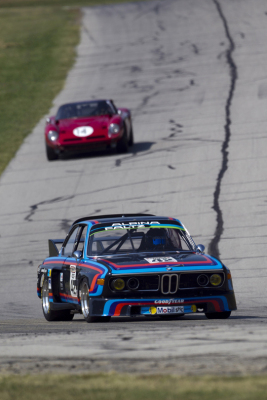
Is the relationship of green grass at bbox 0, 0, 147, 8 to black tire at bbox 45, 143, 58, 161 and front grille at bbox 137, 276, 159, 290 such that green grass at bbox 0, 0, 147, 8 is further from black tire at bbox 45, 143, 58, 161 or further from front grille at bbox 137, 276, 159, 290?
front grille at bbox 137, 276, 159, 290

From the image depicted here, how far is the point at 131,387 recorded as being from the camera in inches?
188

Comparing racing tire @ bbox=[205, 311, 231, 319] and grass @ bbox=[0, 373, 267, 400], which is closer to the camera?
grass @ bbox=[0, 373, 267, 400]

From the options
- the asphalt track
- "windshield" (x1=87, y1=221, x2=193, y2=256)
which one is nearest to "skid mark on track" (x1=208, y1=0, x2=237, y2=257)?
the asphalt track

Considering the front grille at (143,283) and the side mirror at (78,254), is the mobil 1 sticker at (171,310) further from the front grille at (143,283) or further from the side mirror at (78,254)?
the side mirror at (78,254)

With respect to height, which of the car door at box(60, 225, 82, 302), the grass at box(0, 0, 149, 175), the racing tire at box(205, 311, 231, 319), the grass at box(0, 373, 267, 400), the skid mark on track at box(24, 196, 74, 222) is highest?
the grass at box(0, 373, 267, 400)

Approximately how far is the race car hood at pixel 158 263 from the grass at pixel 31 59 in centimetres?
1150

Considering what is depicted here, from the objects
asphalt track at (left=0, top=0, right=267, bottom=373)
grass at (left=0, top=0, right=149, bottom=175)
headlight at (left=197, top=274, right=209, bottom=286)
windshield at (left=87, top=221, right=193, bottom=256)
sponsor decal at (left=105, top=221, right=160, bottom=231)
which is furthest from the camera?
grass at (left=0, top=0, right=149, bottom=175)

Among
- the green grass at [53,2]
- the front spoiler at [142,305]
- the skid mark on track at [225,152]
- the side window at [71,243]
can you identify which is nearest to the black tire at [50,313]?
the side window at [71,243]

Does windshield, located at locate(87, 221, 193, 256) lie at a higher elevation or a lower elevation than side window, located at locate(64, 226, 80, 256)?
higher

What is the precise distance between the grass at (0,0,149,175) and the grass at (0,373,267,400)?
15079mm

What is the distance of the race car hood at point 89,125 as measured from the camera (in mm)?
19812

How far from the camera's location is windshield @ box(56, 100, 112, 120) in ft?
67.5

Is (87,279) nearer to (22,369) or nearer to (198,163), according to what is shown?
(22,369)

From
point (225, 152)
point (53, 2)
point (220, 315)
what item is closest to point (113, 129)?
point (225, 152)
